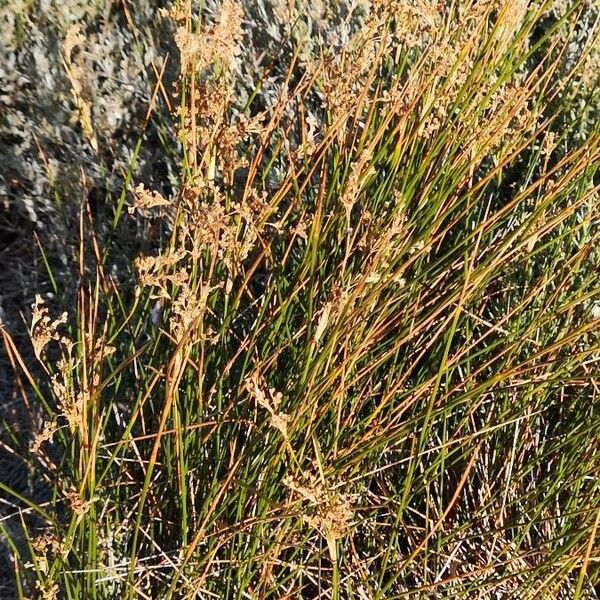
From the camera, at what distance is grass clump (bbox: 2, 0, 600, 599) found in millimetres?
1391

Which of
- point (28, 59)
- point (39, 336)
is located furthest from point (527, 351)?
point (28, 59)

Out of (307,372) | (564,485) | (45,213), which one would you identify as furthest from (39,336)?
(45,213)

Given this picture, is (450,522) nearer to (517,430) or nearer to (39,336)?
(517,430)

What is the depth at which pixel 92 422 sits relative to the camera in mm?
1363

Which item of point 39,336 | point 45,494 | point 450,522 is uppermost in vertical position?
point 39,336

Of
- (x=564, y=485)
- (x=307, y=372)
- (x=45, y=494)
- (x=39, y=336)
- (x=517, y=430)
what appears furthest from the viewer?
(x=45, y=494)

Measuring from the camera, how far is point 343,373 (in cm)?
146

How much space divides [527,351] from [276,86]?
107 centimetres

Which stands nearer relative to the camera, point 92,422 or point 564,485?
point 92,422

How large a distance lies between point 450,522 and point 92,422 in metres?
0.96

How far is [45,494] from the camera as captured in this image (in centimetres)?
214

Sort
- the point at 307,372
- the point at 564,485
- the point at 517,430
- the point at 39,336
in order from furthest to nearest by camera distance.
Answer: the point at 517,430
the point at 564,485
the point at 307,372
the point at 39,336

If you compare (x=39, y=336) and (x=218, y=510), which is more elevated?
(x=39, y=336)

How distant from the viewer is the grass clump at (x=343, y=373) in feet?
4.56
